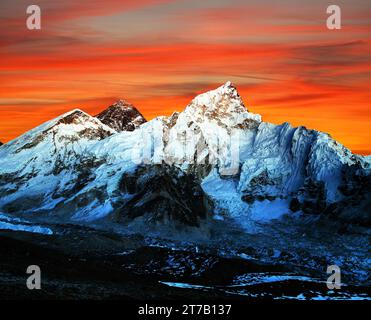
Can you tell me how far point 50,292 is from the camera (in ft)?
619

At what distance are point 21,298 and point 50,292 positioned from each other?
43.0 feet
